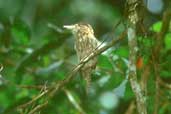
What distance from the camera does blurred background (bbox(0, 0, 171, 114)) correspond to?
354 cm

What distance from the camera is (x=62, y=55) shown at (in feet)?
14.3

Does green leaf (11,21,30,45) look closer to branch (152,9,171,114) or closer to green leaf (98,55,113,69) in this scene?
green leaf (98,55,113,69)

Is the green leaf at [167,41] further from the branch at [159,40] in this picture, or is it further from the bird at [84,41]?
the bird at [84,41]

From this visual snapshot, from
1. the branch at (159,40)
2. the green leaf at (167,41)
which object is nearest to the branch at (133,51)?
the branch at (159,40)

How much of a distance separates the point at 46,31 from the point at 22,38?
0.21 meters

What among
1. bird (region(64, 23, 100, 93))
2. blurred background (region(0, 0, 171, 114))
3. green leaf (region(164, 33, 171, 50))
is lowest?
bird (region(64, 23, 100, 93))

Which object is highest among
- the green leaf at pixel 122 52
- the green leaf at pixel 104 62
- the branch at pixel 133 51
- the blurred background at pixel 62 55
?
the blurred background at pixel 62 55

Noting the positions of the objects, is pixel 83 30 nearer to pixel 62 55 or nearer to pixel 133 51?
pixel 133 51

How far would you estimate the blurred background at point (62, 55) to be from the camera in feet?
11.6

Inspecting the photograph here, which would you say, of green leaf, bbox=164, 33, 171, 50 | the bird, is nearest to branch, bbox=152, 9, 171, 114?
green leaf, bbox=164, 33, 171, 50

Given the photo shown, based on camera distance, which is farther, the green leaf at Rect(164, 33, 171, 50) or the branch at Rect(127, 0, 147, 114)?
the green leaf at Rect(164, 33, 171, 50)

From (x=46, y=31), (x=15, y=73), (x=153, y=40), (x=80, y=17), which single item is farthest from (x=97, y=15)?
(x=153, y=40)

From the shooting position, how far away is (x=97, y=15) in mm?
4809

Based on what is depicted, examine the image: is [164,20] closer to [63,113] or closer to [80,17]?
[63,113]
